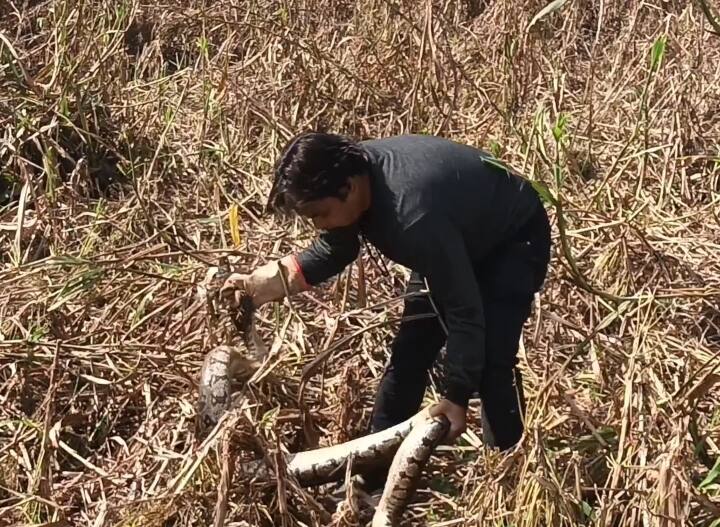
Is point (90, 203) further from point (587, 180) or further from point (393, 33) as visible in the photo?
point (587, 180)

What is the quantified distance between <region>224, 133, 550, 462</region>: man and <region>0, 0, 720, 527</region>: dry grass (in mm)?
162

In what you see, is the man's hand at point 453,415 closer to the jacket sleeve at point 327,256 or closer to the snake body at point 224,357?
the jacket sleeve at point 327,256

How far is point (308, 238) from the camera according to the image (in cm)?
388

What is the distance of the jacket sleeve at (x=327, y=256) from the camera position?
8.30 ft

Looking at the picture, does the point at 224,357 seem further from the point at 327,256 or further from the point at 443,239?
the point at 443,239

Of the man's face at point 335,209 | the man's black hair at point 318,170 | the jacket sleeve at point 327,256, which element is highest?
the man's black hair at point 318,170

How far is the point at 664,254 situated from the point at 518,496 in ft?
5.35

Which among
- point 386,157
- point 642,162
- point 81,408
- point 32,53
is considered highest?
point 386,157

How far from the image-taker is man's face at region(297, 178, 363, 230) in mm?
2197

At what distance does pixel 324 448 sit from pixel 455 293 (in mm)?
733

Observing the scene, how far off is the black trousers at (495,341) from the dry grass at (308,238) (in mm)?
110

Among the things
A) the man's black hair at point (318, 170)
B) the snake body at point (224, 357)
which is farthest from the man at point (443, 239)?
the snake body at point (224, 357)

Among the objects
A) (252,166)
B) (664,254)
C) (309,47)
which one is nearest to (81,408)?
(252,166)

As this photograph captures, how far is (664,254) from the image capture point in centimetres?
364
